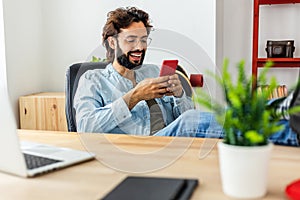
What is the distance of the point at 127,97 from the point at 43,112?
1461 millimetres

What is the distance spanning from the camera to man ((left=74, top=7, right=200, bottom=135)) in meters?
1.77

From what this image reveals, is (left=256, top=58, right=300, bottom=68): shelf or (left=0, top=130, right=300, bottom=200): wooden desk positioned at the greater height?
(left=256, top=58, right=300, bottom=68): shelf

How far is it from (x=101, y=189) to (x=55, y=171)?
18 cm

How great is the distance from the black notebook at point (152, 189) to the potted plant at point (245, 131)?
0.29 feet

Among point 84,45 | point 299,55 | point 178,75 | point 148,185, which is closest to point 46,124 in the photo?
point 84,45

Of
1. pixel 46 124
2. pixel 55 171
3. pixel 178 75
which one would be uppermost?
pixel 178 75

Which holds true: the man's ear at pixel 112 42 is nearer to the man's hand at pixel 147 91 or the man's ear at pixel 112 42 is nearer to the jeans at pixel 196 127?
the man's hand at pixel 147 91

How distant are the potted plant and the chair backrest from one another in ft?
3.85

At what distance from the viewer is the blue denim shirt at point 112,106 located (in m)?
1.76

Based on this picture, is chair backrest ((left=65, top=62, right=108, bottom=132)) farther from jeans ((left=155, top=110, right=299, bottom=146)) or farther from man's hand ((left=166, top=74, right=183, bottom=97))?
jeans ((left=155, top=110, right=299, bottom=146))

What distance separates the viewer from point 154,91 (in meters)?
1.79

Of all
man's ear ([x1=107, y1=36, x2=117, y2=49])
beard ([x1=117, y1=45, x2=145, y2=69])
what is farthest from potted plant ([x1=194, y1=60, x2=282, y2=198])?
man's ear ([x1=107, y1=36, x2=117, y2=49])

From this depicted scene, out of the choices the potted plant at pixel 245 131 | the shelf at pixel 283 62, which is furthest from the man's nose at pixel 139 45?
the potted plant at pixel 245 131

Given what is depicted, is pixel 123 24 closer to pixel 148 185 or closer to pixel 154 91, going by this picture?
pixel 154 91
